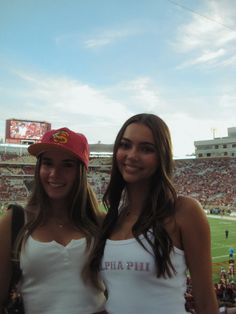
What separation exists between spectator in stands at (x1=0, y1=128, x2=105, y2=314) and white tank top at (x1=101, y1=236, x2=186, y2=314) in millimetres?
263

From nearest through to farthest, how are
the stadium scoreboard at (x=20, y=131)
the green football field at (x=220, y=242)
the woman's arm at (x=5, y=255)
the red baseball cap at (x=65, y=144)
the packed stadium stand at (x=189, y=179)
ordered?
the woman's arm at (x=5, y=255), the red baseball cap at (x=65, y=144), the green football field at (x=220, y=242), the packed stadium stand at (x=189, y=179), the stadium scoreboard at (x=20, y=131)

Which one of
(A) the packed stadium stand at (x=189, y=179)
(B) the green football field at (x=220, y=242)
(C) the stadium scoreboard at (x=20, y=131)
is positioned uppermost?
(C) the stadium scoreboard at (x=20, y=131)

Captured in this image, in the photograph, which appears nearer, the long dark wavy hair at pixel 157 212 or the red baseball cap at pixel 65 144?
the long dark wavy hair at pixel 157 212

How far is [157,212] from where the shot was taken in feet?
7.01

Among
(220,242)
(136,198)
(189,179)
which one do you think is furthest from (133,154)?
(189,179)

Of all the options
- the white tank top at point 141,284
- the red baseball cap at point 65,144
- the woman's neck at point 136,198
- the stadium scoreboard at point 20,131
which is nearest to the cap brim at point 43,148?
the red baseball cap at point 65,144

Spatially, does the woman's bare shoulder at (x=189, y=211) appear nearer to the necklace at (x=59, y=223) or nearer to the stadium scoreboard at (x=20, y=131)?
the necklace at (x=59, y=223)

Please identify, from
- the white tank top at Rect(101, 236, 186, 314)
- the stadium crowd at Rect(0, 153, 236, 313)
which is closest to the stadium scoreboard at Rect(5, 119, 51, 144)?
the stadium crowd at Rect(0, 153, 236, 313)

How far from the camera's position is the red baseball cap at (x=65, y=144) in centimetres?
243

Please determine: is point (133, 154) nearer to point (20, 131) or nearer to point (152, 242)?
point (152, 242)

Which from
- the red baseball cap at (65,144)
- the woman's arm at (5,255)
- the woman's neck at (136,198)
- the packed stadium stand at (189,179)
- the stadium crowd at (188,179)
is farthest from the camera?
the packed stadium stand at (189,179)

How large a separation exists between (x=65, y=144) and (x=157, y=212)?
0.73 meters

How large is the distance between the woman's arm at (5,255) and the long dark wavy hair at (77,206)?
162mm

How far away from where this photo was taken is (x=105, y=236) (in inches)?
89.4
